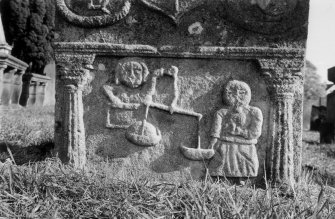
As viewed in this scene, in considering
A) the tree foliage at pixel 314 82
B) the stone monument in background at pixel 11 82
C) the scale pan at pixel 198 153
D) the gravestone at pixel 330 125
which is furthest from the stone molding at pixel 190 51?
the tree foliage at pixel 314 82

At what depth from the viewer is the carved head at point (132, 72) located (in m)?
3.27

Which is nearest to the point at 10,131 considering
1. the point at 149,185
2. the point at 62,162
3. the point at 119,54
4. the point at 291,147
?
the point at 62,162

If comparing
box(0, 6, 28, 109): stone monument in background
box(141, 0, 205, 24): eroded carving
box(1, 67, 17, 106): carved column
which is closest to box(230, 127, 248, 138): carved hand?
box(141, 0, 205, 24): eroded carving

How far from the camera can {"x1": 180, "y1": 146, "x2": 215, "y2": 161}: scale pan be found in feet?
10.6

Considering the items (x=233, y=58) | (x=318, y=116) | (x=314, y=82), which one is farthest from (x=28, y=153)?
(x=314, y=82)

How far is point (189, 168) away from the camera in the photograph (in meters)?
3.27

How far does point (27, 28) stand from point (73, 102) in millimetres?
14913

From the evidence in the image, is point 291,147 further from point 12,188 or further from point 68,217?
point 12,188

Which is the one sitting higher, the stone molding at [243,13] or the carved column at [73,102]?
the stone molding at [243,13]

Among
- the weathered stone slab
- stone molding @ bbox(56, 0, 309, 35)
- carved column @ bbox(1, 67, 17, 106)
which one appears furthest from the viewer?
the weathered stone slab

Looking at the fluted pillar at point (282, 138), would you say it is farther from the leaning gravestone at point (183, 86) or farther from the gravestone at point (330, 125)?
the gravestone at point (330, 125)

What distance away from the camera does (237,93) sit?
315cm

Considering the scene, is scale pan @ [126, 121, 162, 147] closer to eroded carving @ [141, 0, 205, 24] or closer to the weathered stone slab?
eroded carving @ [141, 0, 205, 24]

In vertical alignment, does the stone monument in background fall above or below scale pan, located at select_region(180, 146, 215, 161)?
above
